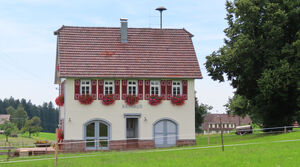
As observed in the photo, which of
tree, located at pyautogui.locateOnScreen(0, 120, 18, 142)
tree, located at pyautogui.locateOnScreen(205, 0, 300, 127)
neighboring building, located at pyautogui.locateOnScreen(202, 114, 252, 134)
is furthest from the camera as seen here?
neighboring building, located at pyautogui.locateOnScreen(202, 114, 252, 134)

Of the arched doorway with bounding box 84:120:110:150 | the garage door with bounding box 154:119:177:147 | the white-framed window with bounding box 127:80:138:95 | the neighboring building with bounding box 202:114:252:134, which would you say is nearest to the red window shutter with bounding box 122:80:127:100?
the white-framed window with bounding box 127:80:138:95

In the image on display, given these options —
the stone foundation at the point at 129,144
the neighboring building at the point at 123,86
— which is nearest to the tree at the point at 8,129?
the neighboring building at the point at 123,86

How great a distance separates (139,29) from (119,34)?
1.94 metres

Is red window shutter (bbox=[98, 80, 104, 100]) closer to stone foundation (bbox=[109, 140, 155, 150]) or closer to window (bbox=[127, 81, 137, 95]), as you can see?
window (bbox=[127, 81, 137, 95])

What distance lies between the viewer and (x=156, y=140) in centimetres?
4016

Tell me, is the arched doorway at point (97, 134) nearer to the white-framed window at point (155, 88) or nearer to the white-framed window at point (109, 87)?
the white-framed window at point (109, 87)

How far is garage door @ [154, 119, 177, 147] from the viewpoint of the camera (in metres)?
40.2

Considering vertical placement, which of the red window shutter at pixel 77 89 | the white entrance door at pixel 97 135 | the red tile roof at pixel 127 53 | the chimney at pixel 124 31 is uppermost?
the chimney at pixel 124 31

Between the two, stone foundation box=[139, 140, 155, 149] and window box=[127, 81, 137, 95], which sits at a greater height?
window box=[127, 81, 137, 95]

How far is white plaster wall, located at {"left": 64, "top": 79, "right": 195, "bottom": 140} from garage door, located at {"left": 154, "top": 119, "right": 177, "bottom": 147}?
41 cm

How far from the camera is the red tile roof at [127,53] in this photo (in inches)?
1561

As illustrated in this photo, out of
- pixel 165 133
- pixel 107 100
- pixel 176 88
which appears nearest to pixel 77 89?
pixel 107 100

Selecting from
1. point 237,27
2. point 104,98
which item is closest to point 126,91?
point 104,98

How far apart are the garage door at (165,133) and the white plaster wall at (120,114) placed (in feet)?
1.35
